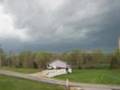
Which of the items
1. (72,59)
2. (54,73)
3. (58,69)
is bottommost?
(54,73)

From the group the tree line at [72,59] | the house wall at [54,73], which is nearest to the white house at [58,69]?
the house wall at [54,73]

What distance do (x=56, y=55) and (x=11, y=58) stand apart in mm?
21620

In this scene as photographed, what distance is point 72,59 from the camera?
15050 cm

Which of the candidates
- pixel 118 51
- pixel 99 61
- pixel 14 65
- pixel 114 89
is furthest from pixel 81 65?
pixel 114 89

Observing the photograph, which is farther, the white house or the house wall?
the white house

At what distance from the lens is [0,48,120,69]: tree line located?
146250mm

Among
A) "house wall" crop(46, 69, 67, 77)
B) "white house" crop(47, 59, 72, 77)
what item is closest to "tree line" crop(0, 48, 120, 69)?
"white house" crop(47, 59, 72, 77)

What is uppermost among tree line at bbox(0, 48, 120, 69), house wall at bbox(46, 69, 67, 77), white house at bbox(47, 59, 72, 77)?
tree line at bbox(0, 48, 120, 69)

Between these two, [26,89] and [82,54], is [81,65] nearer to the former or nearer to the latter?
[82,54]

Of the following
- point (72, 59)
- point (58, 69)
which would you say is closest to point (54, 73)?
point (58, 69)

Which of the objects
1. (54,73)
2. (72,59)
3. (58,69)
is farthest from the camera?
(72,59)

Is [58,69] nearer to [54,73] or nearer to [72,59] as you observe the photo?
[54,73]

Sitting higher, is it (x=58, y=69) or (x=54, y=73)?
(x=58, y=69)

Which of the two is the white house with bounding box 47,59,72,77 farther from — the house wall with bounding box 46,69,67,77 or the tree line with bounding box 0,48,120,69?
the tree line with bounding box 0,48,120,69
